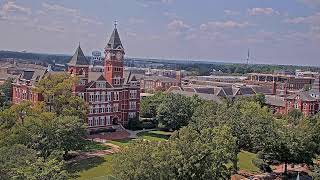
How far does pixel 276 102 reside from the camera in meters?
102

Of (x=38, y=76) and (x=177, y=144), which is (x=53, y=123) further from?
(x=38, y=76)

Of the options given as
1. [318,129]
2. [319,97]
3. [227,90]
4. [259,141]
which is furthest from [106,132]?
[319,97]

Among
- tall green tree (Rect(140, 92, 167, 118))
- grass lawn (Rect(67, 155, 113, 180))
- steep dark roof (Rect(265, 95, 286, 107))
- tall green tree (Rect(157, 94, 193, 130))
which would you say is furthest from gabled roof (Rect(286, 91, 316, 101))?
grass lawn (Rect(67, 155, 113, 180))

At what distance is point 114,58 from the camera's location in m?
71.7

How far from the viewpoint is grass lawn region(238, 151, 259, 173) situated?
5297cm

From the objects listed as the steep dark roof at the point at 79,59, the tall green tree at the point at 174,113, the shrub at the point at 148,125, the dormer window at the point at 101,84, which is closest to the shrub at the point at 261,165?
the tall green tree at the point at 174,113

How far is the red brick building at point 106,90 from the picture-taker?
67.2 m

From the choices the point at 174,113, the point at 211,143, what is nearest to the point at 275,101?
the point at 174,113

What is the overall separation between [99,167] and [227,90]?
63.9 metres

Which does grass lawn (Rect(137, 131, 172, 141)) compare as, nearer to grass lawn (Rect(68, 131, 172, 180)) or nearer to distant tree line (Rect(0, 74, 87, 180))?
distant tree line (Rect(0, 74, 87, 180))

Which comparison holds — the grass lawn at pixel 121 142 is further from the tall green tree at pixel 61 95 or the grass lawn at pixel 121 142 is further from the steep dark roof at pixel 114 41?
the steep dark roof at pixel 114 41

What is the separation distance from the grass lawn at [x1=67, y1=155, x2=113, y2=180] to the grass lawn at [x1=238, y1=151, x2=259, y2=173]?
17341 millimetres

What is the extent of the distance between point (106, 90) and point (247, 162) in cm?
2715

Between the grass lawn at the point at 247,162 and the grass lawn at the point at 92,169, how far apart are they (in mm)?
17341
